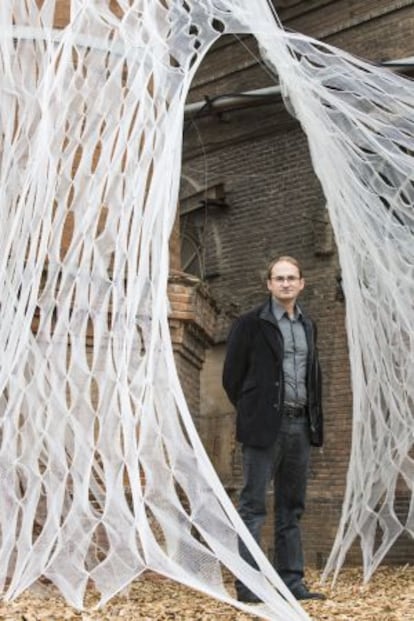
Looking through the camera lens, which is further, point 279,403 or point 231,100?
point 231,100

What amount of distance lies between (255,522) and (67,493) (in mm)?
1055

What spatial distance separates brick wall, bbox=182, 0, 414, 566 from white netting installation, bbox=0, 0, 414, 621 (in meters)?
5.73

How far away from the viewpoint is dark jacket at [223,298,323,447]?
18.8 feet

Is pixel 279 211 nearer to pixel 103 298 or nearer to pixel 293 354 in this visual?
pixel 293 354

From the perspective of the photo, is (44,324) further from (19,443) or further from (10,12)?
(10,12)

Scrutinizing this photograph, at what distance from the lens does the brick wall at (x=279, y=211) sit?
475 inches

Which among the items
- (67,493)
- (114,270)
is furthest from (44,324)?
(67,493)

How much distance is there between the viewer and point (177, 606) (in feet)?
18.3

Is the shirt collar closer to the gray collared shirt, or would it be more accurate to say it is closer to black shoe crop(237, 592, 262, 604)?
the gray collared shirt

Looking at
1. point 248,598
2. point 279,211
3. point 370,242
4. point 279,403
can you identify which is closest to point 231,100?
point 279,211

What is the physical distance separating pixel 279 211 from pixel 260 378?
7531mm

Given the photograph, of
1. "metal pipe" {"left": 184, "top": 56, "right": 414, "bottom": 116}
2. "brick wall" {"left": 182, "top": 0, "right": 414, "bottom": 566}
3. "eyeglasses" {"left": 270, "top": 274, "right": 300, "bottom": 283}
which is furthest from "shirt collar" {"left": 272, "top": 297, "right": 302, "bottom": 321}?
"metal pipe" {"left": 184, "top": 56, "right": 414, "bottom": 116}

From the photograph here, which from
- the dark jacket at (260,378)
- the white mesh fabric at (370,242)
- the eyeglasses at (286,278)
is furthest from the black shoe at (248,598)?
the white mesh fabric at (370,242)

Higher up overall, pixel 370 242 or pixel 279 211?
pixel 279 211
